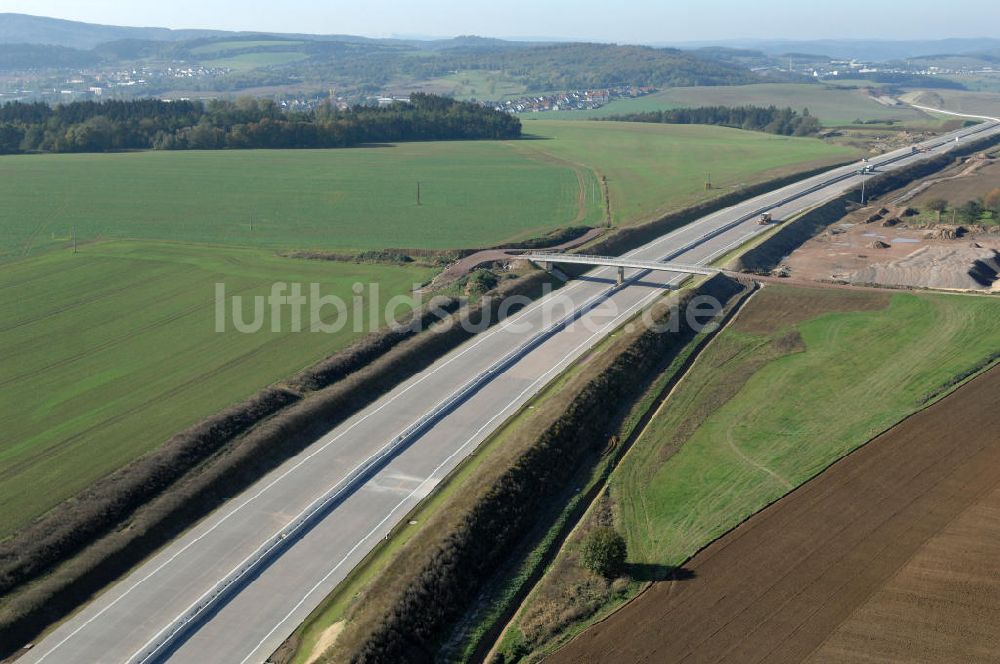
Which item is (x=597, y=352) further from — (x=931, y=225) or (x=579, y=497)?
(x=931, y=225)

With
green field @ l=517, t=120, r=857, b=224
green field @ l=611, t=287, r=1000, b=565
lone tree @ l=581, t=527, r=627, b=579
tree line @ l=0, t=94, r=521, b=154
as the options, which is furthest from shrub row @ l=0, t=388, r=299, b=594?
tree line @ l=0, t=94, r=521, b=154

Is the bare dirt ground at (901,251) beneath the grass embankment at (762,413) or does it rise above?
above

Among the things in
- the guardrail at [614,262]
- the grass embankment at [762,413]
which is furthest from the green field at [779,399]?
the guardrail at [614,262]

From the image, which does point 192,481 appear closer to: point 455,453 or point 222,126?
point 455,453

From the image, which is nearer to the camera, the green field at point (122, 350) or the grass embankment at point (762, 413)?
the grass embankment at point (762, 413)

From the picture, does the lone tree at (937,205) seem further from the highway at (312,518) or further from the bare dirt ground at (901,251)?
the highway at (312,518)

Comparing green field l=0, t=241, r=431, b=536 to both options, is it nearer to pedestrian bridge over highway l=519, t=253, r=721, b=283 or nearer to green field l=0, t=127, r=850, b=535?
green field l=0, t=127, r=850, b=535

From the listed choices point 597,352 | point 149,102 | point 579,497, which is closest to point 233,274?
point 597,352
